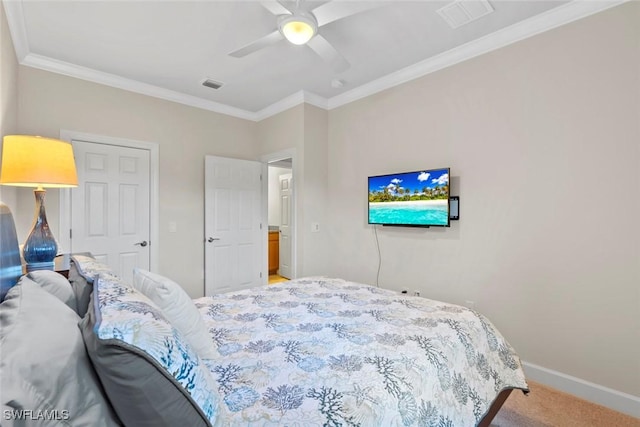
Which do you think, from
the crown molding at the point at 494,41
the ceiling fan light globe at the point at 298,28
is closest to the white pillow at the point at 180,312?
the ceiling fan light globe at the point at 298,28

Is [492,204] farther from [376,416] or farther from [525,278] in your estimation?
[376,416]

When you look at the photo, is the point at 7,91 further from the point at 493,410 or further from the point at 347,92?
the point at 493,410

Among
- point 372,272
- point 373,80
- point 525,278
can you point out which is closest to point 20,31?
point 373,80

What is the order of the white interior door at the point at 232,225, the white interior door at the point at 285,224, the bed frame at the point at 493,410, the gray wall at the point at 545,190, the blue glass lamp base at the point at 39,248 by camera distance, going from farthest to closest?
the white interior door at the point at 285,224, the white interior door at the point at 232,225, the gray wall at the point at 545,190, the blue glass lamp base at the point at 39,248, the bed frame at the point at 493,410

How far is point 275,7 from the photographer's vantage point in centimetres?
188

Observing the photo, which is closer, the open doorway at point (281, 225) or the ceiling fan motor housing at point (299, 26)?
the ceiling fan motor housing at point (299, 26)

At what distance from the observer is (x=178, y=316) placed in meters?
1.11

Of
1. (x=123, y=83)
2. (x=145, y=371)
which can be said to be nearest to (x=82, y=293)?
(x=145, y=371)

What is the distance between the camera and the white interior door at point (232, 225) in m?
3.91

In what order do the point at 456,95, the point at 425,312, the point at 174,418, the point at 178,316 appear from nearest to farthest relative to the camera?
the point at 174,418, the point at 178,316, the point at 425,312, the point at 456,95

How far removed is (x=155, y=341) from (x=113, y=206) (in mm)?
3165

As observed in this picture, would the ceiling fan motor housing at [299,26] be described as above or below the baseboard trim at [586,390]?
above

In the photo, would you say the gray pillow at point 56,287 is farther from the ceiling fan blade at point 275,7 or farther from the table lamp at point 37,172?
the ceiling fan blade at point 275,7

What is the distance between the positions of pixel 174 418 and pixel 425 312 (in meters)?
1.38
